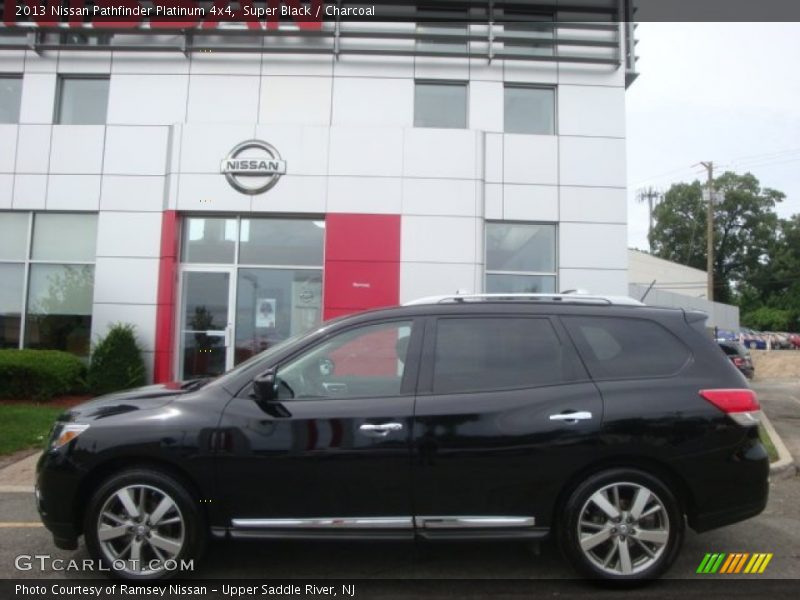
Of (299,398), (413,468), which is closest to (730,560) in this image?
(413,468)

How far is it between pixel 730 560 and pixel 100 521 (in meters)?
4.21

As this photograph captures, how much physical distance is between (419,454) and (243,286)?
27.9 feet

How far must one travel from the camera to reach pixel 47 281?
12.1 m

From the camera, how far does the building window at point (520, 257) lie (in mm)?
12000

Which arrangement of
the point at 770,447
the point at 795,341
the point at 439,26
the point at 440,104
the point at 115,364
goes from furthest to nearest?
the point at 795,341, the point at 439,26, the point at 440,104, the point at 115,364, the point at 770,447

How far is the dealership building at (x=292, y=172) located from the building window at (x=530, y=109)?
0.03m

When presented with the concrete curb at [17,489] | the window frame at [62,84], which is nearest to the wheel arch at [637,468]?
the concrete curb at [17,489]

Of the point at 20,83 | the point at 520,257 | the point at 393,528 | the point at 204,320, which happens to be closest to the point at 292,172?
the point at 204,320

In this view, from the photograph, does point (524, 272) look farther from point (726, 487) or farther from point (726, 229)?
point (726, 229)

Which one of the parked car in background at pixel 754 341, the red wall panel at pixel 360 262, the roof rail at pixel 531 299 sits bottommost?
the roof rail at pixel 531 299

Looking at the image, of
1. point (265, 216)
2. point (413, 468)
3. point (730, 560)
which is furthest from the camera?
point (265, 216)

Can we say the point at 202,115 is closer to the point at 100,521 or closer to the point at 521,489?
the point at 100,521

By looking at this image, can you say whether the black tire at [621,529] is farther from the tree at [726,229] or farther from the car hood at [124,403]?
the tree at [726,229]

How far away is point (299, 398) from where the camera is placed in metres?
4.06
